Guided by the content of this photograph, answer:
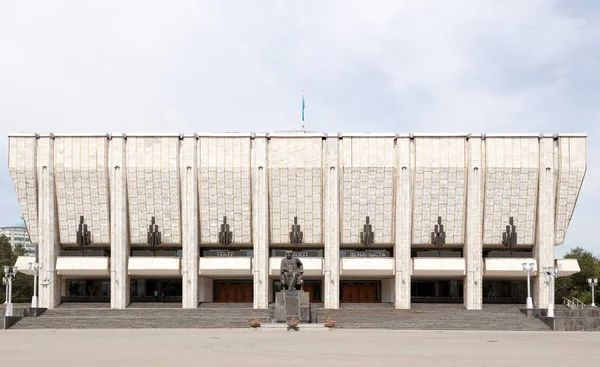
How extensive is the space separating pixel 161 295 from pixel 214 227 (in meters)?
10.1

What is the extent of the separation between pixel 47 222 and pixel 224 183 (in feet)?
48.1

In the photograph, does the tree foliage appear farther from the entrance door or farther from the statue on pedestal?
the statue on pedestal

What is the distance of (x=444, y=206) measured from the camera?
204ft

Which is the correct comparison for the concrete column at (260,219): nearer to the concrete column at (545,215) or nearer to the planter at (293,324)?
Answer: the planter at (293,324)

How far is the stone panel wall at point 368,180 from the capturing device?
61.5 m

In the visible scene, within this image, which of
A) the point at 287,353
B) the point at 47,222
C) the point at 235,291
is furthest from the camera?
the point at 235,291

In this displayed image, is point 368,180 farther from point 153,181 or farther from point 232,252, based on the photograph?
point 153,181

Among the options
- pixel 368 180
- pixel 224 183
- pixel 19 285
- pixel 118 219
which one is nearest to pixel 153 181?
pixel 118 219

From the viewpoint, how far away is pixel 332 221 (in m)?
61.7

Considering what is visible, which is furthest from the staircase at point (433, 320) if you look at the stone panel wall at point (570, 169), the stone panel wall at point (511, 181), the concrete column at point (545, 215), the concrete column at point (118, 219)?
the concrete column at point (118, 219)

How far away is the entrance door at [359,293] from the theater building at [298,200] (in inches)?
215

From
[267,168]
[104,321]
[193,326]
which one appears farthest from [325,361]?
[267,168]

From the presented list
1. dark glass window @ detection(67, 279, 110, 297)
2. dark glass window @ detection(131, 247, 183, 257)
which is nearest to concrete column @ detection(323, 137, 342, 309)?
dark glass window @ detection(131, 247, 183, 257)

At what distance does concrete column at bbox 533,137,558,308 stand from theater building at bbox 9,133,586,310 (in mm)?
105
